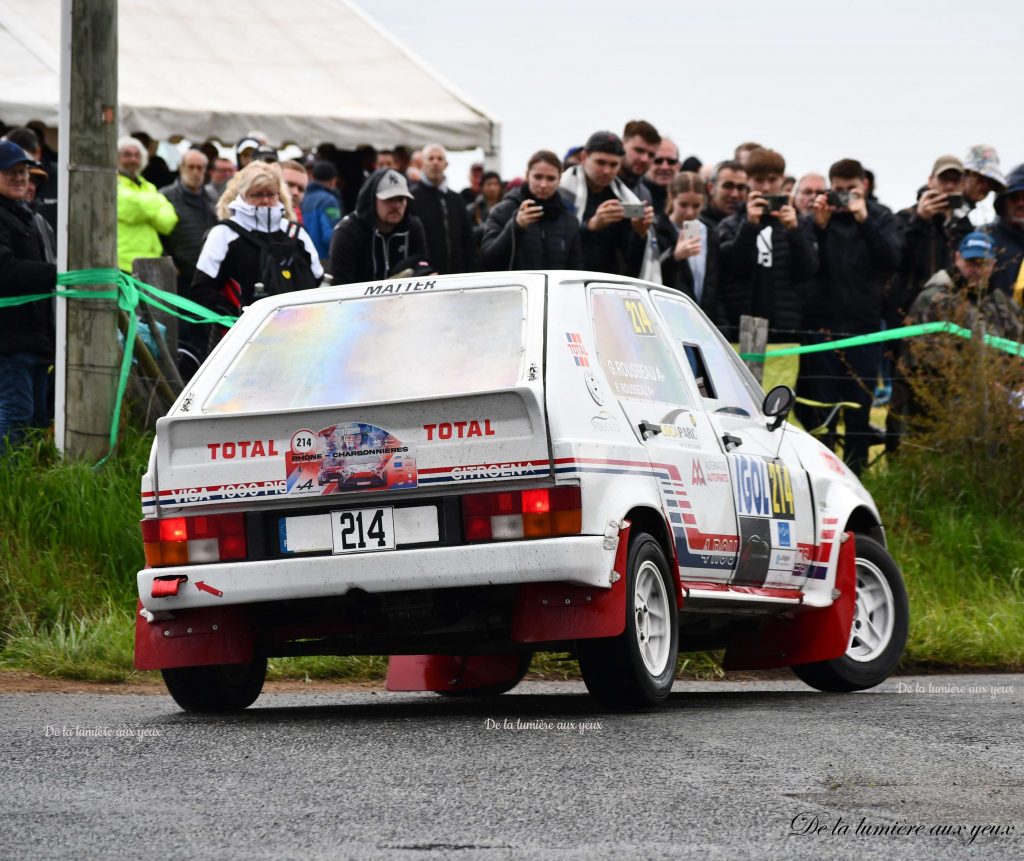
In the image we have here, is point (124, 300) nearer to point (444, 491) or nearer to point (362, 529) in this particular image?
point (362, 529)

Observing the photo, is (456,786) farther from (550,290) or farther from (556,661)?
(556,661)

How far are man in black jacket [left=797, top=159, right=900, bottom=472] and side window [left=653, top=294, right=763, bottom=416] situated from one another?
4.93 meters

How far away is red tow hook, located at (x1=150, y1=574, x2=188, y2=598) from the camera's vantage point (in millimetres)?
7895

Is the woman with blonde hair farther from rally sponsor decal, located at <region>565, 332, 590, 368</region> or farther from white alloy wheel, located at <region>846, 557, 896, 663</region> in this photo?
rally sponsor decal, located at <region>565, 332, 590, 368</region>

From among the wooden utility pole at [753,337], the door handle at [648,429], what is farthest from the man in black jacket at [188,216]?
the door handle at [648,429]

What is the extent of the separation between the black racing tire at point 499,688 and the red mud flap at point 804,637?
1056 mm

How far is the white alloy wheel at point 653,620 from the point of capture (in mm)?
8023

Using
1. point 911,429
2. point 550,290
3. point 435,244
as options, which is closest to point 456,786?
point 550,290

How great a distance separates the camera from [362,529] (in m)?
7.71

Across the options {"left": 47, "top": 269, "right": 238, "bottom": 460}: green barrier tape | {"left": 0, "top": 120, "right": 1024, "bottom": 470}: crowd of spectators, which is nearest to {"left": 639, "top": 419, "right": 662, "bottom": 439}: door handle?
{"left": 0, "top": 120, "right": 1024, "bottom": 470}: crowd of spectators

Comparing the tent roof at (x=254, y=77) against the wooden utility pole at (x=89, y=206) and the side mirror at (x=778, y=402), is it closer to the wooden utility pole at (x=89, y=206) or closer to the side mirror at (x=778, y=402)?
the wooden utility pole at (x=89, y=206)

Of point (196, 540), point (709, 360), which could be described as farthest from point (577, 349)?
point (196, 540)

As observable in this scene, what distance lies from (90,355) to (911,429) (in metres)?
5.94

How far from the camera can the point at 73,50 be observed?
12008mm
